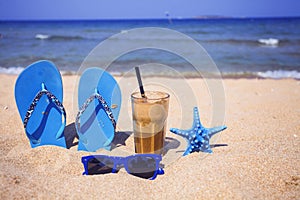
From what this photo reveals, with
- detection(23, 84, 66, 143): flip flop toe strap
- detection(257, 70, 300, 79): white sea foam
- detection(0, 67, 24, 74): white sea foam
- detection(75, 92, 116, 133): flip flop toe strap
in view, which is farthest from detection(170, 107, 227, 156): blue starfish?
detection(0, 67, 24, 74): white sea foam

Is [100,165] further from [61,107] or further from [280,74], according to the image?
[280,74]

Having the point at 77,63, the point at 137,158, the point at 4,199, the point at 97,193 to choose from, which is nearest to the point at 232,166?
the point at 137,158

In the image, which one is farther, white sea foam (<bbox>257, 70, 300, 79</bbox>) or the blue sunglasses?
white sea foam (<bbox>257, 70, 300, 79</bbox>)

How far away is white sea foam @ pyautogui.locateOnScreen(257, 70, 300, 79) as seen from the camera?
736 cm

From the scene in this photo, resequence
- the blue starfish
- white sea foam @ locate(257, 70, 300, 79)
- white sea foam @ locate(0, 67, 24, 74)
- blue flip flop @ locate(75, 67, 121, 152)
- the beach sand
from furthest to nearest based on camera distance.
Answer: white sea foam @ locate(0, 67, 24, 74) → white sea foam @ locate(257, 70, 300, 79) → blue flip flop @ locate(75, 67, 121, 152) → the blue starfish → the beach sand

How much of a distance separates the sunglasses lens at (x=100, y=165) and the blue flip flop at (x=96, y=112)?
0.37m

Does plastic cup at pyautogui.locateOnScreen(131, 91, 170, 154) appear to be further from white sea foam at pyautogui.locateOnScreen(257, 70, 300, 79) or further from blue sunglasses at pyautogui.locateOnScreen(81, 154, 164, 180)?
white sea foam at pyautogui.locateOnScreen(257, 70, 300, 79)

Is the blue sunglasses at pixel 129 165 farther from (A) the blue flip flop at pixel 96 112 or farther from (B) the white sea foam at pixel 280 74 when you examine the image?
(B) the white sea foam at pixel 280 74

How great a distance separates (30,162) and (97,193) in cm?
74

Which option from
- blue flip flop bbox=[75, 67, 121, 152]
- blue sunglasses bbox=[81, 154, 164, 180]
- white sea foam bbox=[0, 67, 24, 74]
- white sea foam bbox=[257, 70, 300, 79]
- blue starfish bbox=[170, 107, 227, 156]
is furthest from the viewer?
white sea foam bbox=[0, 67, 24, 74]

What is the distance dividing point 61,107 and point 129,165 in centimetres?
85

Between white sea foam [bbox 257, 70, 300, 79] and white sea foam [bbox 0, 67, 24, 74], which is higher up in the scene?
white sea foam [bbox 257, 70, 300, 79]

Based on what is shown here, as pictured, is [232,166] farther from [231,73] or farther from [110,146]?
[231,73]

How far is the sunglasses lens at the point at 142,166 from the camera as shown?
7.10ft
